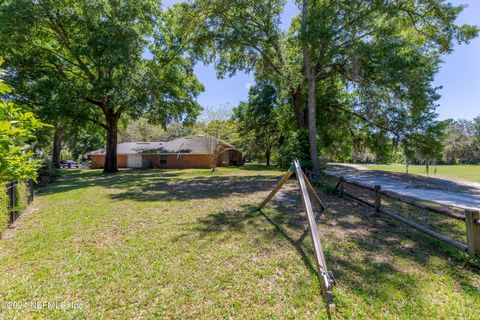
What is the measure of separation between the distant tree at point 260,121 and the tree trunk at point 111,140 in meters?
15.6

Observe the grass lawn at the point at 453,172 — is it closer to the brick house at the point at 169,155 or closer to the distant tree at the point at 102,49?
the brick house at the point at 169,155

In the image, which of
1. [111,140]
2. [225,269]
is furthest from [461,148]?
[225,269]

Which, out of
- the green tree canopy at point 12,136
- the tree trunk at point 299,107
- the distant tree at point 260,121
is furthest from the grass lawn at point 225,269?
the distant tree at point 260,121

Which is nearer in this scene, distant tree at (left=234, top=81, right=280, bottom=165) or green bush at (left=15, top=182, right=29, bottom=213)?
green bush at (left=15, top=182, right=29, bottom=213)

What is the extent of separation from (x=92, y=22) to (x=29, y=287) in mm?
17758

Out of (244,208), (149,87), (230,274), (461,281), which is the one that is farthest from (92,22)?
(461,281)

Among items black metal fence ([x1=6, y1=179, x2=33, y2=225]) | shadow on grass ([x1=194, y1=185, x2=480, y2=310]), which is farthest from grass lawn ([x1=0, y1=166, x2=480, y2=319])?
black metal fence ([x1=6, y1=179, x2=33, y2=225])

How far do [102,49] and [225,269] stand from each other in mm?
17119

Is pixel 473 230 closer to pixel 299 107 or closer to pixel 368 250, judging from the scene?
pixel 368 250

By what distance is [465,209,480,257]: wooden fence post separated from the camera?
3605mm

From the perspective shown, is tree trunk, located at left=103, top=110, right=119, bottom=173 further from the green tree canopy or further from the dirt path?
the dirt path

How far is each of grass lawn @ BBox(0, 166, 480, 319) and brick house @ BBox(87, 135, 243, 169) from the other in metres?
21.3

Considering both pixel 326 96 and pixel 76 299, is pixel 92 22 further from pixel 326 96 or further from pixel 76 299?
pixel 76 299

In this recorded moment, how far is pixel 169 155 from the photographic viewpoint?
94.1 ft
